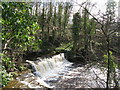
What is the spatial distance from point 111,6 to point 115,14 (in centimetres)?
14

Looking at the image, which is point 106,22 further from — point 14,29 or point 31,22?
point 14,29

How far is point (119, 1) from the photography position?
908 millimetres

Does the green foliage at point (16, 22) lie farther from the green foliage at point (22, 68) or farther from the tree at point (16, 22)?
the green foliage at point (22, 68)

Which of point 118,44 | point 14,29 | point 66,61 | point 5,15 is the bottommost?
point 66,61

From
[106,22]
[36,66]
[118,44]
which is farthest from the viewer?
[36,66]

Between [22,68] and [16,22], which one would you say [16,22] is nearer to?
[16,22]

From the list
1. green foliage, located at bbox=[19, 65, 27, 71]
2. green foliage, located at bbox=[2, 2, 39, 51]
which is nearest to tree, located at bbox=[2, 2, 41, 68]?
green foliage, located at bbox=[2, 2, 39, 51]

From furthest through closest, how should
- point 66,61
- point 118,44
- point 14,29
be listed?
1. point 66,61
2. point 14,29
3. point 118,44

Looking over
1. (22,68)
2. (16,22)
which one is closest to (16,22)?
(16,22)

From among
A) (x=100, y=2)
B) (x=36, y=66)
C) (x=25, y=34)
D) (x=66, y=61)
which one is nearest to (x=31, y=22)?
(x=25, y=34)

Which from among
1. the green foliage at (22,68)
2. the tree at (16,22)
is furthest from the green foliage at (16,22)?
the green foliage at (22,68)

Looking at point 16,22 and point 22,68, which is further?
point 22,68

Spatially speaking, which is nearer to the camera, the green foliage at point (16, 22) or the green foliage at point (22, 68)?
the green foliage at point (16, 22)

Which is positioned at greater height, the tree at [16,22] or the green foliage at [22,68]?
the tree at [16,22]
